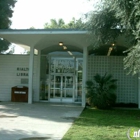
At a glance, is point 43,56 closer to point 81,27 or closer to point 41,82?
point 41,82

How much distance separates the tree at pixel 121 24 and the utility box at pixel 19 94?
7299 mm

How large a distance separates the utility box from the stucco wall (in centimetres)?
477

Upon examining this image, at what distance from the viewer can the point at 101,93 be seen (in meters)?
15.3

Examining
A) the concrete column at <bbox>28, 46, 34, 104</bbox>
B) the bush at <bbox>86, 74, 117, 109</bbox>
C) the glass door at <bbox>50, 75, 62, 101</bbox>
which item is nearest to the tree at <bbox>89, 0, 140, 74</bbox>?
the bush at <bbox>86, 74, 117, 109</bbox>

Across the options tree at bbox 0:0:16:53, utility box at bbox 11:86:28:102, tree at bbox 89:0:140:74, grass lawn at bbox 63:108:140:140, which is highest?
tree at bbox 0:0:16:53

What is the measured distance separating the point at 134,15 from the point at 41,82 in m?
10.9

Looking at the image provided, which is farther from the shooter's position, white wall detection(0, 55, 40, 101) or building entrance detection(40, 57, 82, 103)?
white wall detection(0, 55, 40, 101)

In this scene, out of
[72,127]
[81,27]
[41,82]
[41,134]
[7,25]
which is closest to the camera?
[41,134]

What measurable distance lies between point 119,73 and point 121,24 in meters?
7.85

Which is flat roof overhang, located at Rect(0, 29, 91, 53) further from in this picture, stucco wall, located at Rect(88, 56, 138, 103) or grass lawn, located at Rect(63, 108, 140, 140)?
grass lawn, located at Rect(63, 108, 140, 140)

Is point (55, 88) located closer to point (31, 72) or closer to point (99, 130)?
point (31, 72)

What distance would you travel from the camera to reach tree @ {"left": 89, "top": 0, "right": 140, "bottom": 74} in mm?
9886

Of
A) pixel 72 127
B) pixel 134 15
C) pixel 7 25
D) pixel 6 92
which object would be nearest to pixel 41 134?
pixel 72 127

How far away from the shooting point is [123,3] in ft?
33.4
